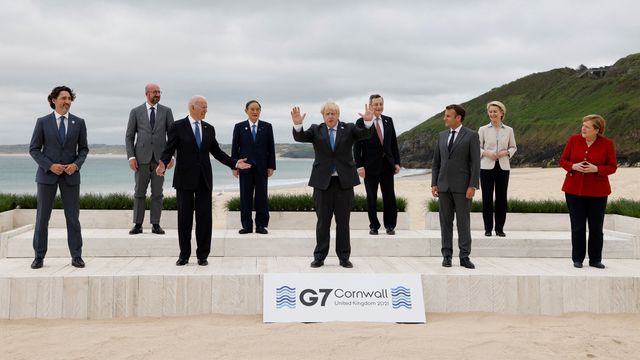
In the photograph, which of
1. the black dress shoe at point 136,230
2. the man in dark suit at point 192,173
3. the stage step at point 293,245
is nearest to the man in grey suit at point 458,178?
the stage step at point 293,245

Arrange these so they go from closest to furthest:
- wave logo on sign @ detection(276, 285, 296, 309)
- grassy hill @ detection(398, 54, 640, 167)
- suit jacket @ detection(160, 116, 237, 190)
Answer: wave logo on sign @ detection(276, 285, 296, 309) → suit jacket @ detection(160, 116, 237, 190) → grassy hill @ detection(398, 54, 640, 167)

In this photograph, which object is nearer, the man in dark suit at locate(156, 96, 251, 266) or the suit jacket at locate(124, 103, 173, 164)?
the man in dark suit at locate(156, 96, 251, 266)

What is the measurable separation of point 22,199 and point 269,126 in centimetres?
444

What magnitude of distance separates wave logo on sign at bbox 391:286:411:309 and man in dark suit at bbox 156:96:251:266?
2063mm

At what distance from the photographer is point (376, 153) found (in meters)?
6.98

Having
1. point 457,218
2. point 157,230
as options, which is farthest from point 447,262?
point 157,230

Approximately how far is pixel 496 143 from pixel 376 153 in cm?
161

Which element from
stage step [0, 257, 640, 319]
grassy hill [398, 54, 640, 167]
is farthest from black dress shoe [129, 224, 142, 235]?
grassy hill [398, 54, 640, 167]

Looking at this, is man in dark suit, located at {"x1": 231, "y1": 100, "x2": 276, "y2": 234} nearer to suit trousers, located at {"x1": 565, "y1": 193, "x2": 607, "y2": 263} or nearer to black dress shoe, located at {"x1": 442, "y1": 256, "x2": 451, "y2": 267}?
black dress shoe, located at {"x1": 442, "y1": 256, "x2": 451, "y2": 267}

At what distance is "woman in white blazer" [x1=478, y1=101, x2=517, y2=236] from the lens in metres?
6.85

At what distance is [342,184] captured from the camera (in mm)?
5609

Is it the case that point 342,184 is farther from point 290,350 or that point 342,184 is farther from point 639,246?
point 639,246

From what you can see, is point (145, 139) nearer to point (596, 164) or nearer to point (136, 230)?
point (136, 230)

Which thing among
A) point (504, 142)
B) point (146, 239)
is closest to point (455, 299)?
point (504, 142)
